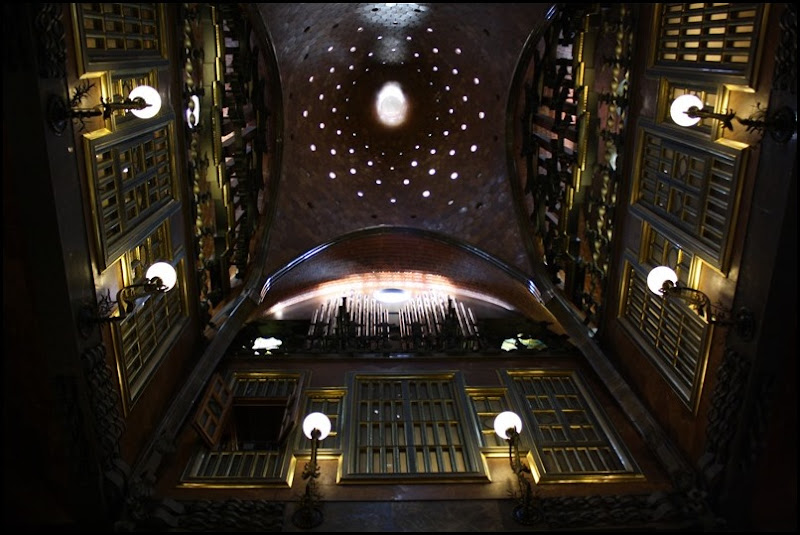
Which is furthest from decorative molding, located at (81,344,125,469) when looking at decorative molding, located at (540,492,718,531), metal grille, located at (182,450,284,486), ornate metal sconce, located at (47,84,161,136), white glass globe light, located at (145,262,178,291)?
decorative molding, located at (540,492,718,531)

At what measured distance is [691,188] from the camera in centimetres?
740

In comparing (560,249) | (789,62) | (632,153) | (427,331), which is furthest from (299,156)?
(789,62)

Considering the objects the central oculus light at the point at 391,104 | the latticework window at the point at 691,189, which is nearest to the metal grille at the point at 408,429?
the latticework window at the point at 691,189

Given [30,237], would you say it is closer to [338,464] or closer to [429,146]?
[338,464]

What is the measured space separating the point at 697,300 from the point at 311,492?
16.3ft

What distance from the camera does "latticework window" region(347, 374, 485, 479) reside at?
7684 millimetres

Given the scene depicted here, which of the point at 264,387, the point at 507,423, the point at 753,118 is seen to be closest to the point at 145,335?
the point at 264,387

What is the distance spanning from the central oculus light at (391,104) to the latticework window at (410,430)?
6863mm

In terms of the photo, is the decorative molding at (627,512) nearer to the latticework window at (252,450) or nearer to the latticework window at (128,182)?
the latticework window at (252,450)

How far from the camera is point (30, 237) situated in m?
5.32

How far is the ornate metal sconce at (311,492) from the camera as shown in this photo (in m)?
6.79

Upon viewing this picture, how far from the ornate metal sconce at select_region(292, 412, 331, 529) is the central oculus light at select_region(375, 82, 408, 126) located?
8.86 meters

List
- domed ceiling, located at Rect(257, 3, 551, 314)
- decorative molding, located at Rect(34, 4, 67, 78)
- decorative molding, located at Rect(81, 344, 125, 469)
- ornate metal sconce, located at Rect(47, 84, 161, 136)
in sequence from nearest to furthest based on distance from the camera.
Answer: decorative molding, located at Rect(34, 4, 67, 78)
ornate metal sconce, located at Rect(47, 84, 161, 136)
decorative molding, located at Rect(81, 344, 125, 469)
domed ceiling, located at Rect(257, 3, 551, 314)

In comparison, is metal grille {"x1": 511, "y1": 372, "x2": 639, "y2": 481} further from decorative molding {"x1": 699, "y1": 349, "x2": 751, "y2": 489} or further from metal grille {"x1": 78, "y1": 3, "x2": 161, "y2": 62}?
metal grille {"x1": 78, "y1": 3, "x2": 161, "y2": 62}
